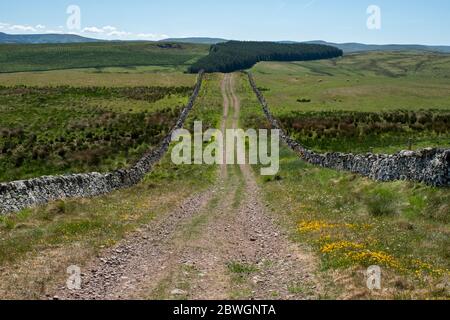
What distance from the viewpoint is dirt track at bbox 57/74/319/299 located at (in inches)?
465

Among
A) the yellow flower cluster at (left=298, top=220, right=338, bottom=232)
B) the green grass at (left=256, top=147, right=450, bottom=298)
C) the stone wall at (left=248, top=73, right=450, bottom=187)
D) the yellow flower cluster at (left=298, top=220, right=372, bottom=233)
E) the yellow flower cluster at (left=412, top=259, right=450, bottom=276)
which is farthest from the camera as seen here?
the stone wall at (left=248, top=73, right=450, bottom=187)

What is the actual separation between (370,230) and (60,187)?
15.5m

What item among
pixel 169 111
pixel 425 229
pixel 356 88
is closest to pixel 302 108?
pixel 169 111

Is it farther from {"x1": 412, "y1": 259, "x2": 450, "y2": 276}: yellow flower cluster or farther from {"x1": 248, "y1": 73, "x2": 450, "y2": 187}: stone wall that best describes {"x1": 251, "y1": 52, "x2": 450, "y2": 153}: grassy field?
{"x1": 412, "y1": 259, "x2": 450, "y2": 276}: yellow flower cluster

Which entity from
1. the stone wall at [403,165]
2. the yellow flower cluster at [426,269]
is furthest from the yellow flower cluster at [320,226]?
the yellow flower cluster at [426,269]

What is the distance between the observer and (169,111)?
8275 centimetres

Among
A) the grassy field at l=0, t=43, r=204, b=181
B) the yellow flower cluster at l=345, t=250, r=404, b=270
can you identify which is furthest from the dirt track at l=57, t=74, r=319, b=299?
the grassy field at l=0, t=43, r=204, b=181

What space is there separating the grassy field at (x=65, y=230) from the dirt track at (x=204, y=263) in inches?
28.4

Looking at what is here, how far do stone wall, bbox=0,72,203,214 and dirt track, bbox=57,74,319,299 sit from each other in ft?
19.0

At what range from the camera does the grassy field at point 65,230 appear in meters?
12.3

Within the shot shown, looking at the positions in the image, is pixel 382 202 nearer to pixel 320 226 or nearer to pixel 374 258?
pixel 320 226

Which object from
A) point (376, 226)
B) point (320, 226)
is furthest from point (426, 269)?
point (320, 226)

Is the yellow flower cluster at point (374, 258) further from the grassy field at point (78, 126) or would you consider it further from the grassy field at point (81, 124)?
the grassy field at point (81, 124)
